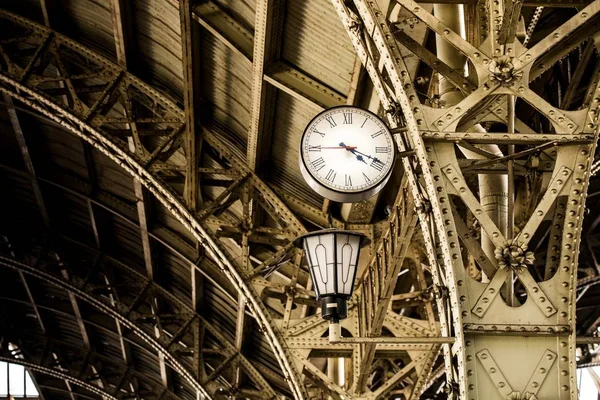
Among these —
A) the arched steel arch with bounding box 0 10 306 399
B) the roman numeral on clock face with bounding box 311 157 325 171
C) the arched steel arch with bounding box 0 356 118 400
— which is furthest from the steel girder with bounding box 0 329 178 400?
the roman numeral on clock face with bounding box 311 157 325 171

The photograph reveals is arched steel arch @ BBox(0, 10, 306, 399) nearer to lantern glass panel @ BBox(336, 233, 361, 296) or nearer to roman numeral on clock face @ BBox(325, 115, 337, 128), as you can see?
lantern glass panel @ BBox(336, 233, 361, 296)

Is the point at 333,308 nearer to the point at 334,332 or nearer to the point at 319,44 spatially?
the point at 334,332

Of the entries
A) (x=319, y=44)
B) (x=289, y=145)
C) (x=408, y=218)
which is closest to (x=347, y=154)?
(x=408, y=218)

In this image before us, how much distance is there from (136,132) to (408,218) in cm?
617

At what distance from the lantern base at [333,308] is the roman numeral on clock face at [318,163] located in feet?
3.10

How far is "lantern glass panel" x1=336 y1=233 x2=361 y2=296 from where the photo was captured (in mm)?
7355

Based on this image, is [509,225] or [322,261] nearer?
[509,225]

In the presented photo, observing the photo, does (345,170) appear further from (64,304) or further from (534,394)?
(64,304)

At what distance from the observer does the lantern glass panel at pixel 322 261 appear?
24.1 feet

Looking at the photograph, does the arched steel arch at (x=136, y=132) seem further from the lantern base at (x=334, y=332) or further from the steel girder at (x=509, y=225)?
the steel girder at (x=509, y=225)

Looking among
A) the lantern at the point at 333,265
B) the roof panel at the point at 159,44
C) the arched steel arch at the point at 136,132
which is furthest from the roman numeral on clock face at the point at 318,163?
the roof panel at the point at 159,44

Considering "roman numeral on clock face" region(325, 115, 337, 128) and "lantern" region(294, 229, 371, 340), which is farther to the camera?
"lantern" region(294, 229, 371, 340)

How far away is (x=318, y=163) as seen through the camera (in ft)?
23.1

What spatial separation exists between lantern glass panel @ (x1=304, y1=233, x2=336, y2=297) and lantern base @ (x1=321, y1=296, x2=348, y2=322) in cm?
6
